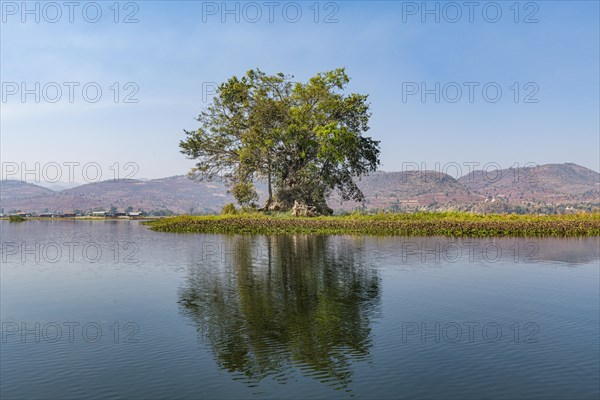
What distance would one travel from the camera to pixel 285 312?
1585cm

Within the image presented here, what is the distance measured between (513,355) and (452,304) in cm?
521

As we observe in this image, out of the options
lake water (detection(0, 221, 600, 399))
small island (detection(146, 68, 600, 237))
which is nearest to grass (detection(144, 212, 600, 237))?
small island (detection(146, 68, 600, 237))

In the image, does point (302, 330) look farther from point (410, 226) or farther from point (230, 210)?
point (230, 210)

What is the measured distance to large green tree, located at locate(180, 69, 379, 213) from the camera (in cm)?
6344

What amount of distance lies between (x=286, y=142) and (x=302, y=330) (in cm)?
5127

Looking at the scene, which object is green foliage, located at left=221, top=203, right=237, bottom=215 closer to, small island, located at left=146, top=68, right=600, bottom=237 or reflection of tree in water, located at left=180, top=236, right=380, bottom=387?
small island, located at left=146, top=68, right=600, bottom=237

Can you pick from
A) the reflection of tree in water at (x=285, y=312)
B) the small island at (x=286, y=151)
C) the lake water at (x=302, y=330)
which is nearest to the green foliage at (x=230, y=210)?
the small island at (x=286, y=151)

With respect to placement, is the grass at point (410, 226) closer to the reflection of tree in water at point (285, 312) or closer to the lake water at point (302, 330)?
the lake water at point (302, 330)

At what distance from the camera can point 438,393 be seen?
963 centimetres

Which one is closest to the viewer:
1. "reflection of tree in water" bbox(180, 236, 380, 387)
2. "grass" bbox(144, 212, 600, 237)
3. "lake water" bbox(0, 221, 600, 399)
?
"lake water" bbox(0, 221, 600, 399)

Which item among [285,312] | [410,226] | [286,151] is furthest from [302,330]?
[286,151]

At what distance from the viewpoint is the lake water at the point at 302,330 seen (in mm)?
10078

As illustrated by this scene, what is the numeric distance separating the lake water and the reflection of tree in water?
0.21 ft

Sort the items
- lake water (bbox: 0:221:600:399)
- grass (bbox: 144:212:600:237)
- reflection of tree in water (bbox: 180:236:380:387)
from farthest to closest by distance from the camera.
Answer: grass (bbox: 144:212:600:237), reflection of tree in water (bbox: 180:236:380:387), lake water (bbox: 0:221:600:399)
